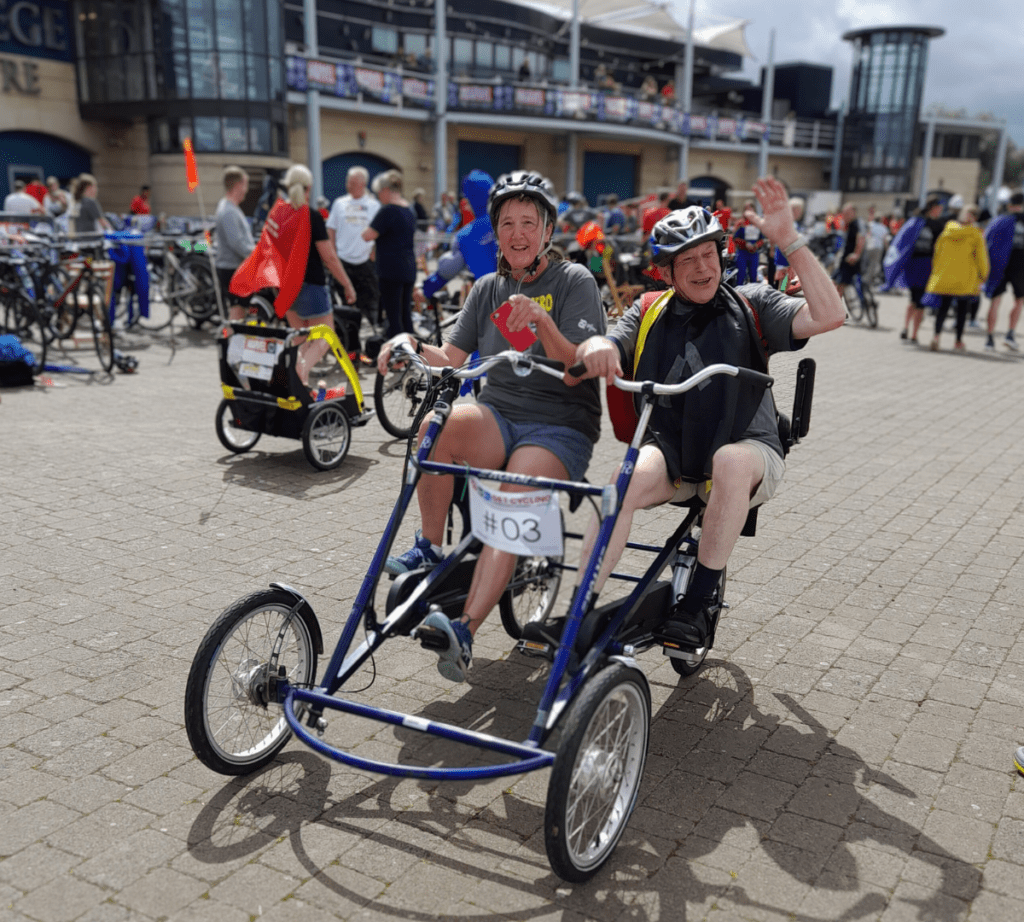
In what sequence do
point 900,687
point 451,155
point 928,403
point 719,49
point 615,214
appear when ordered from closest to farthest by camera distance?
point 900,687, point 928,403, point 615,214, point 451,155, point 719,49

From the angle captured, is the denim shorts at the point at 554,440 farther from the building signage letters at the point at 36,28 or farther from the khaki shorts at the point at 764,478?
the building signage letters at the point at 36,28

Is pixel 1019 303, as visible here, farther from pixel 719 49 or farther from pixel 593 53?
pixel 719 49

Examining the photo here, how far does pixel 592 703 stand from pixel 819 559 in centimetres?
301

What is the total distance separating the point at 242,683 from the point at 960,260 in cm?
1238

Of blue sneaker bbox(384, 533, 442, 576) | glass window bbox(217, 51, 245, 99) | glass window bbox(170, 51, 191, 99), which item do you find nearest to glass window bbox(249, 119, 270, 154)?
glass window bbox(217, 51, 245, 99)

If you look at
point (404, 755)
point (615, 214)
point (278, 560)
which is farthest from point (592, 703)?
point (615, 214)

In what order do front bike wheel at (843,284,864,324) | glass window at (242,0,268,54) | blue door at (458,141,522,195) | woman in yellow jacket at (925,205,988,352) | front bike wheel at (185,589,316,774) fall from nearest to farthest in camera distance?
front bike wheel at (185,589,316,774) < woman in yellow jacket at (925,205,988,352) < front bike wheel at (843,284,864,324) < glass window at (242,0,268,54) < blue door at (458,141,522,195)

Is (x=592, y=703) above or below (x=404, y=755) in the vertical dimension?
above

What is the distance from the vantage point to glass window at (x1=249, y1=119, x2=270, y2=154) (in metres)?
32.0

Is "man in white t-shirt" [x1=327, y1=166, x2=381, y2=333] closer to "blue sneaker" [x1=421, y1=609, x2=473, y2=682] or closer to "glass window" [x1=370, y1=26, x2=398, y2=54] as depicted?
"blue sneaker" [x1=421, y1=609, x2=473, y2=682]

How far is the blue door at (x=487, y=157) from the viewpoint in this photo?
4347cm

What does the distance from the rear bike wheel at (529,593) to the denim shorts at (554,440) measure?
1.46 feet

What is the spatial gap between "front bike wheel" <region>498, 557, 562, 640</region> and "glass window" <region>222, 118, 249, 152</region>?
101 ft

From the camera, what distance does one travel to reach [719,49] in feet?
193
